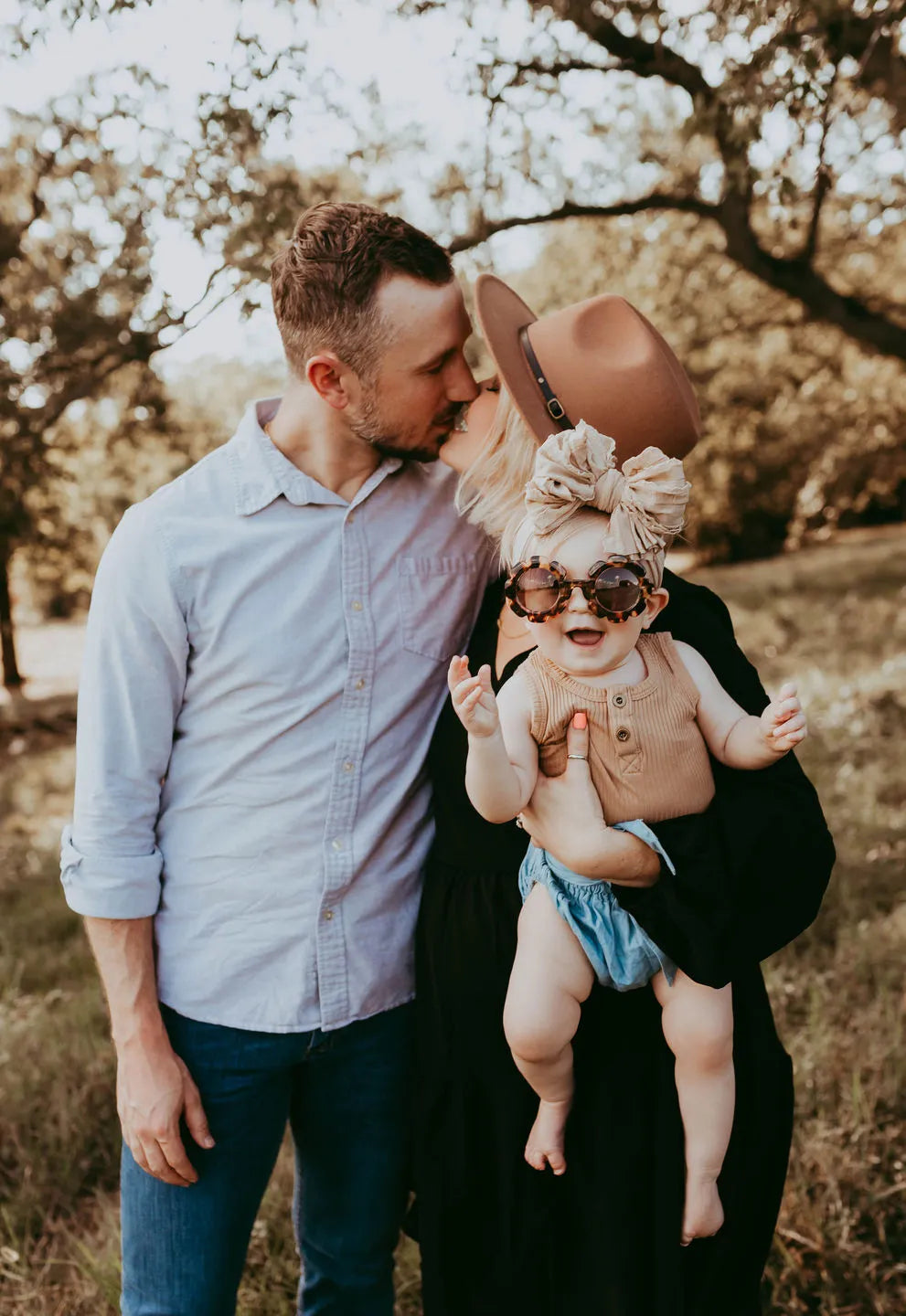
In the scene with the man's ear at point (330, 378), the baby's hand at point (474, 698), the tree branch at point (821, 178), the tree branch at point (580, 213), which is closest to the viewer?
the baby's hand at point (474, 698)

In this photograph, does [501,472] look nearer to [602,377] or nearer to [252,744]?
[602,377]

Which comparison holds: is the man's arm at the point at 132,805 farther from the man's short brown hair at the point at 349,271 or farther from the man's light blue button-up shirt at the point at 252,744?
the man's short brown hair at the point at 349,271

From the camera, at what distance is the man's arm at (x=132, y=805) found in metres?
2.02

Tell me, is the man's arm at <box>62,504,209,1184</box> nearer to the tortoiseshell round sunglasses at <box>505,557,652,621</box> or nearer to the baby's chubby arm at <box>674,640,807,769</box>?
the tortoiseshell round sunglasses at <box>505,557,652,621</box>

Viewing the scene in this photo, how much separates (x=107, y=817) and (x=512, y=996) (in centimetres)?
83

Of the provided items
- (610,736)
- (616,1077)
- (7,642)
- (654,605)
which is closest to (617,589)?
(654,605)

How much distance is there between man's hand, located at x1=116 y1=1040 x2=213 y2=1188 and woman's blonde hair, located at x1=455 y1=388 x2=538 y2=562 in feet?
3.90

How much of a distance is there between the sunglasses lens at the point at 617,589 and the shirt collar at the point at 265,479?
0.68 metres

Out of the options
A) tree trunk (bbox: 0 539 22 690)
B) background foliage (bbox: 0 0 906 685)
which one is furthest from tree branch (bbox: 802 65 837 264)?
tree trunk (bbox: 0 539 22 690)

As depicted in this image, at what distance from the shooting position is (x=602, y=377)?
2113mm

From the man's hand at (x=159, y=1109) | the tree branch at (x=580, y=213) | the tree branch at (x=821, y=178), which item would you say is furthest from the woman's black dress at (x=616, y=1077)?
the tree branch at (x=580, y=213)

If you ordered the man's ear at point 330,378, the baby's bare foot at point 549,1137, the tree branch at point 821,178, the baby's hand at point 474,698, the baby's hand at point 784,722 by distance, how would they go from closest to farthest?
the baby's hand at point 474,698, the baby's hand at point 784,722, the baby's bare foot at point 549,1137, the man's ear at point 330,378, the tree branch at point 821,178

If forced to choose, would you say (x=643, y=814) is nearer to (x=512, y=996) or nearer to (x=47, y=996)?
(x=512, y=996)

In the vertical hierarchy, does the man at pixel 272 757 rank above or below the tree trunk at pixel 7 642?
above
